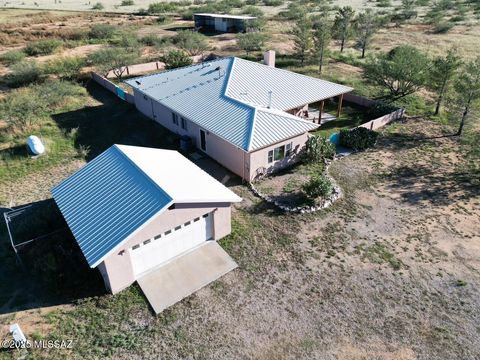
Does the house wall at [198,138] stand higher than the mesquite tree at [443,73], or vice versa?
the mesquite tree at [443,73]

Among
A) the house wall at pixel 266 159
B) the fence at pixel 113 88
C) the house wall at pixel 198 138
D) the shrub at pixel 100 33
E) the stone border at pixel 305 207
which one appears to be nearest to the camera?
the stone border at pixel 305 207

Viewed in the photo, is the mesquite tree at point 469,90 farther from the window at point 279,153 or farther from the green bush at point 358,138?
the window at point 279,153

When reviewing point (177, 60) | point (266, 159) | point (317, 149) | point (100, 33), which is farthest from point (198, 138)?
point (100, 33)

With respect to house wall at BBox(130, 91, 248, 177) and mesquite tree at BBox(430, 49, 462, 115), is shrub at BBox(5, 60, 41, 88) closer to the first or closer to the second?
house wall at BBox(130, 91, 248, 177)

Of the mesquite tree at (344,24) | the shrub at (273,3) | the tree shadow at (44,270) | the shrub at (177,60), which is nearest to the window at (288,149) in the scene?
the tree shadow at (44,270)

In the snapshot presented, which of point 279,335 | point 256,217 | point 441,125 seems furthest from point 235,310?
point 441,125

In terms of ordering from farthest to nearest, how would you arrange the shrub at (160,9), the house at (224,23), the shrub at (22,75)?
1. the shrub at (160,9)
2. the house at (224,23)
3. the shrub at (22,75)

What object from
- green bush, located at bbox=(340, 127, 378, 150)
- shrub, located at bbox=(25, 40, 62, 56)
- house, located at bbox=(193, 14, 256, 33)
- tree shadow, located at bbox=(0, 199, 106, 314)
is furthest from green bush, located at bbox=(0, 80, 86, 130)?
house, located at bbox=(193, 14, 256, 33)
